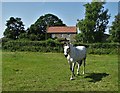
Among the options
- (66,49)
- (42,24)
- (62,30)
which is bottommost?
(66,49)

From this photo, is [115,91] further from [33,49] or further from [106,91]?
[33,49]

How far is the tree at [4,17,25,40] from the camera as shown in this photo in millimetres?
83125

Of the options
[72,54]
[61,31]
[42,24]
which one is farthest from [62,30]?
[72,54]

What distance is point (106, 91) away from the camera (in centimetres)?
1052

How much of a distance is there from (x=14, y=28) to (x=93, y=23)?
32.3 meters

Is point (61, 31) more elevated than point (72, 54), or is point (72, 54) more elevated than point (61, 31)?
point (61, 31)

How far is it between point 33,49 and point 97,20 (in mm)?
27257

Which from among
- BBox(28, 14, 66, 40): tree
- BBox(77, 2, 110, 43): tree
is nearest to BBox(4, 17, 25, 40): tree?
BBox(28, 14, 66, 40): tree

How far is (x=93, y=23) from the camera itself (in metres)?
62.4

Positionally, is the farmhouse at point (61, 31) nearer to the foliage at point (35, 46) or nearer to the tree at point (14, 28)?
the tree at point (14, 28)

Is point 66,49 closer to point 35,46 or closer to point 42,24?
point 35,46

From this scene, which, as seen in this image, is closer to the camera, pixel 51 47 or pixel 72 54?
pixel 72 54

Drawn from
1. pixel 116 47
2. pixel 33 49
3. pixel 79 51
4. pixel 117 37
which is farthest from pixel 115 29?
pixel 79 51

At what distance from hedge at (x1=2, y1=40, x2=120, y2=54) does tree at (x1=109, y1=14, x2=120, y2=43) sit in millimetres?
19293
